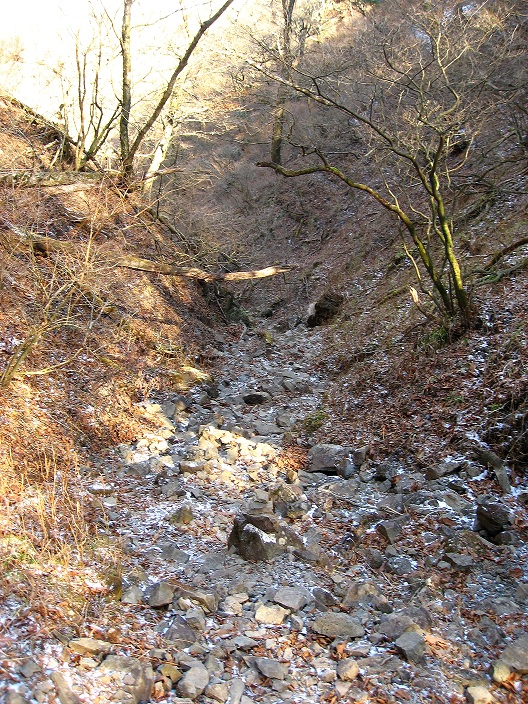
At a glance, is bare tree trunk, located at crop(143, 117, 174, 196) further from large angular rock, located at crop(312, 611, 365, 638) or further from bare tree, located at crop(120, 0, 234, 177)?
large angular rock, located at crop(312, 611, 365, 638)

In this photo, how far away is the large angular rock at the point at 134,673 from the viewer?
3.35 meters

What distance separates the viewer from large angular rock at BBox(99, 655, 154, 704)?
11.0 ft

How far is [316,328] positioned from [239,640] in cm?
1039

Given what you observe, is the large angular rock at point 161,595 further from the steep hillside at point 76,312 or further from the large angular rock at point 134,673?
the steep hillside at point 76,312

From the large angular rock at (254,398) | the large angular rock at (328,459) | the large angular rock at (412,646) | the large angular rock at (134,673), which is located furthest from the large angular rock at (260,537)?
the large angular rock at (254,398)

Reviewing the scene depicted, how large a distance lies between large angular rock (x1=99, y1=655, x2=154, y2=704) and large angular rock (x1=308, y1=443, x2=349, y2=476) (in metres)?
3.97

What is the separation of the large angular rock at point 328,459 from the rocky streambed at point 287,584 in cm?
2

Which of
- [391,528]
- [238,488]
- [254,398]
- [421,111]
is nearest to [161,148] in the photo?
[254,398]

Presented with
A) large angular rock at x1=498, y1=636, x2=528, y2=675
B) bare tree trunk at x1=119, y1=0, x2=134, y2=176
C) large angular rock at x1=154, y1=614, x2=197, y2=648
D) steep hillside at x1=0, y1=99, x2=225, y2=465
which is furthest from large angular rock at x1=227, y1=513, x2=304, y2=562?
bare tree trunk at x1=119, y1=0, x2=134, y2=176

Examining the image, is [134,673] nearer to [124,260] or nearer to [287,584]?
[287,584]

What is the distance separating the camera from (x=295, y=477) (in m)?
6.89

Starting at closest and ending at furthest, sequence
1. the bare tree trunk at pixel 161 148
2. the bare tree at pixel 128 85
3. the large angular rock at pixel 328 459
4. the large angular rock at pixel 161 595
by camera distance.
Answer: the large angular rock at pixel 161 595
the large angular rock at pixel 328 459
the bare tree at pixel 128 85
the bare tree trunk at pixel 161 148

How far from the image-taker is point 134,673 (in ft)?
11.4

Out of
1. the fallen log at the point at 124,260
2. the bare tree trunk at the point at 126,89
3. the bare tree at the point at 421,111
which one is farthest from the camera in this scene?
the bare tree trunk at the point at 126,89
